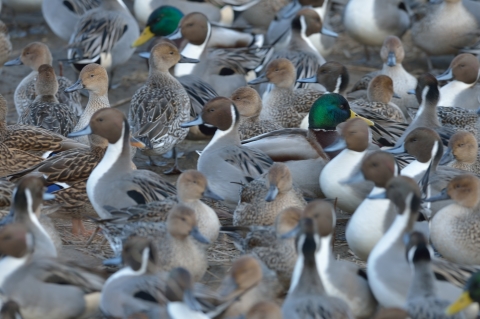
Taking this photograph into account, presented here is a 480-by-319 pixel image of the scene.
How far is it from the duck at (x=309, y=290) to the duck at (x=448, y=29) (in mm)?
5758

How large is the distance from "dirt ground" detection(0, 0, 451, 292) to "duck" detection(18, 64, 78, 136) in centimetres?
75

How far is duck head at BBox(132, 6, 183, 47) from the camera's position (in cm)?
933

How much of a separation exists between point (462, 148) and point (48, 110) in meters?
3.15

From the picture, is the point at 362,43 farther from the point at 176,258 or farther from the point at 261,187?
the point at 176,258

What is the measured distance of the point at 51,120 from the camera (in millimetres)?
7180

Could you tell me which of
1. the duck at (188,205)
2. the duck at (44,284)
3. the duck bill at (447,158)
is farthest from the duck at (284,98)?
the duck at (44,284)

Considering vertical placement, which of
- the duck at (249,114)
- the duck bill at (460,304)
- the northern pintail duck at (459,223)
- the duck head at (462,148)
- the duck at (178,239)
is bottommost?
the duck at (249,114)

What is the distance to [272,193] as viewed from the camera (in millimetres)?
5359

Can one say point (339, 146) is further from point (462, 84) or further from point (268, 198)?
point (462, 84)

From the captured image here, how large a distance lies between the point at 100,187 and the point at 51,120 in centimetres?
182

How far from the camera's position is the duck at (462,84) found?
8.00 meters

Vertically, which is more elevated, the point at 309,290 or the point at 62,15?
the point at 309,290

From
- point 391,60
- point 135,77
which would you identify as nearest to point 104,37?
point 135,77

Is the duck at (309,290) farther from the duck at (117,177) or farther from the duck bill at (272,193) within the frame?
the duck at (117,177)
